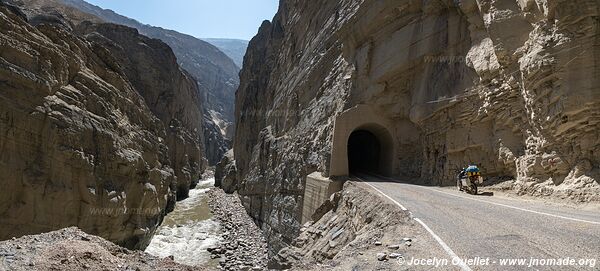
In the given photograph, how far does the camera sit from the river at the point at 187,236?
83.5ft

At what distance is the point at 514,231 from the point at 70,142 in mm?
22143

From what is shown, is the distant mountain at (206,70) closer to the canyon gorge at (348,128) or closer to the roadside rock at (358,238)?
the canyon gorge at (348,128)

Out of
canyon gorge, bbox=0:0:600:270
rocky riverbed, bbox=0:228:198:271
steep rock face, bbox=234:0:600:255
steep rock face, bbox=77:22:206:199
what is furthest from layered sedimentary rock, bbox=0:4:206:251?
steep rock face, bbox=77:22:206:199

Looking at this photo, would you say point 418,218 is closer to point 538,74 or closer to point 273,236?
point 538,74

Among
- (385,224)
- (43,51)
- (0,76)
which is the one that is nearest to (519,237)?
(385,224)

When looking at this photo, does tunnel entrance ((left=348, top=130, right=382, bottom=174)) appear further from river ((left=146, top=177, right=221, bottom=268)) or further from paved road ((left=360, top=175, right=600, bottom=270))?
paved road ((left=360, top=175, right=600, bottom=270))

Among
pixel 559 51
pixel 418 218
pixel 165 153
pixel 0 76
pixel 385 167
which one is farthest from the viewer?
pixel 165 153

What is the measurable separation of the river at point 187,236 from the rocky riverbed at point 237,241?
30.1 inches

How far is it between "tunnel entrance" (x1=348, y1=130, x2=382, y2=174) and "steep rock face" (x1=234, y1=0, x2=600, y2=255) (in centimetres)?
442

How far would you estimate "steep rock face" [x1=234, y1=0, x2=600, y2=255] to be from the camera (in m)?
11.2

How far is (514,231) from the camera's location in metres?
6.93

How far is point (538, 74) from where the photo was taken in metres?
12.1

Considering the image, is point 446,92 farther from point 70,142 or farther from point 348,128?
point 70,142

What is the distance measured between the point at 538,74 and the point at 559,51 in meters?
0.97
